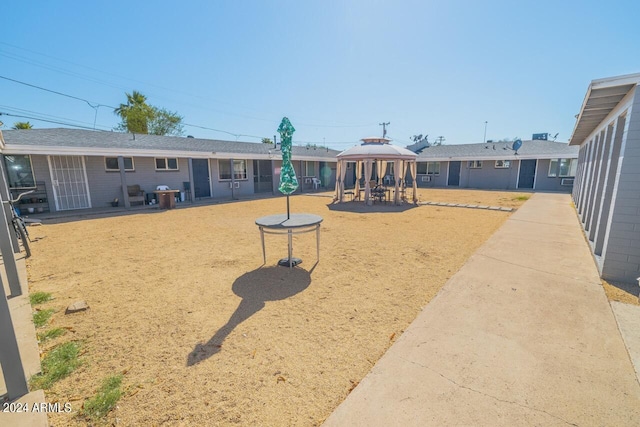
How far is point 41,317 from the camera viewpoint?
3.36 m

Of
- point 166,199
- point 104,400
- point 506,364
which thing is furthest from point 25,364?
point 166,199

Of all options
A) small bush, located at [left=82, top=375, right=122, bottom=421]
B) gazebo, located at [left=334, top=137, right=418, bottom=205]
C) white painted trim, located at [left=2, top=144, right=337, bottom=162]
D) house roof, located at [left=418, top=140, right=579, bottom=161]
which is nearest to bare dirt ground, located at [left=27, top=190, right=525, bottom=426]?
small bush, located at [left=82, top=375, right=122, bottom=421]

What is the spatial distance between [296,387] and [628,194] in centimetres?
538

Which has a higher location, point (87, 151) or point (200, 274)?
point (87, 151)

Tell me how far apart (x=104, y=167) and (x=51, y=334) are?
12245 mm

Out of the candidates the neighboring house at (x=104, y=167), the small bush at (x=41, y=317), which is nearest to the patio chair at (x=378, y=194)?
the neighboring house at (x=104, y=167)

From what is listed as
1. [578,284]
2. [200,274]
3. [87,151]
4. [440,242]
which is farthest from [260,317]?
[87,151]

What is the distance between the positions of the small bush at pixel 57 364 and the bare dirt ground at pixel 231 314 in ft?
0.33

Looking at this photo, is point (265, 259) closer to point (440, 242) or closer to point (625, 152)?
point (440, 242)

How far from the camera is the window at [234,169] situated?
16.9 meters

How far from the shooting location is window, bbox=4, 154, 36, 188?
10602mm

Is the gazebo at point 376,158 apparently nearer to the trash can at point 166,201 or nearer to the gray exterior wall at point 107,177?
the trash can at point 166,201

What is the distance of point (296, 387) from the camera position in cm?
228

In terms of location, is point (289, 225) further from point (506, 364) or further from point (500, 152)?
point (500, 152)
